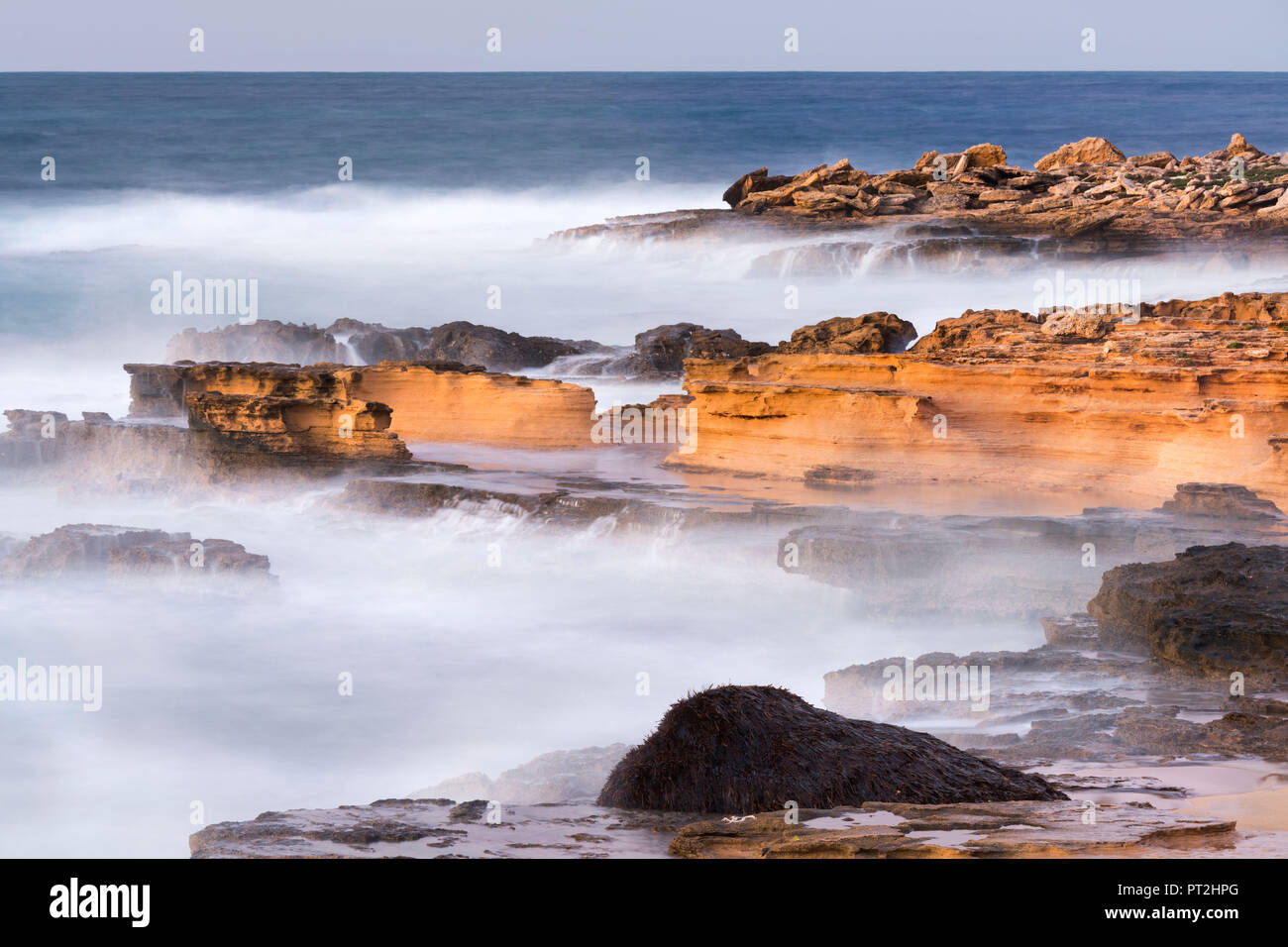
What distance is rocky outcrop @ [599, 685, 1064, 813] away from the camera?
5258mm

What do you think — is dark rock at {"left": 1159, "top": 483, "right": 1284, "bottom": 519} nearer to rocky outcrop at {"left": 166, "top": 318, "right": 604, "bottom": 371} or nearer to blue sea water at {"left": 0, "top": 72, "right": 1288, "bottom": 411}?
rocky outcrop at {"left": 166, "top": 318, "right": 604, "bottom": 371}

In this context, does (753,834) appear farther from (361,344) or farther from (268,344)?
(268,344)

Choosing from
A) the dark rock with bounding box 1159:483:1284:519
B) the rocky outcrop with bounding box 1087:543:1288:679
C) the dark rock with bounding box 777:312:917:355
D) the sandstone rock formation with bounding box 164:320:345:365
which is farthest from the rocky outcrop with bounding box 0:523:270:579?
the sandstone rock formation with bounding box 164:320:345:365

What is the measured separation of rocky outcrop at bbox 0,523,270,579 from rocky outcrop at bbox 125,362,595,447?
4.02 metres

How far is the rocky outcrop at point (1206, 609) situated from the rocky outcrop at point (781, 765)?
367 centimetres

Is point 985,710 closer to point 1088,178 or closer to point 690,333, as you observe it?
point 690,333

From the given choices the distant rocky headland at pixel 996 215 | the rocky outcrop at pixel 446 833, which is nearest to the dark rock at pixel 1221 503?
the rocky outcrop at pixel 446 833

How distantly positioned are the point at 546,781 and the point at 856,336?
41.5ft

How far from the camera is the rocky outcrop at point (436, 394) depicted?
18484mm

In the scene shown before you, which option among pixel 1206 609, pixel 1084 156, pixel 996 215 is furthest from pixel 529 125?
pixel 1206 609

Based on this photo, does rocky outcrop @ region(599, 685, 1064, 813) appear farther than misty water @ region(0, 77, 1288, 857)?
No

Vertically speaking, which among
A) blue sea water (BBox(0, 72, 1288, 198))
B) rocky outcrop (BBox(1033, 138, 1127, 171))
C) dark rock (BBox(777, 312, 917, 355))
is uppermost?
blue sea water (BBox(0, 72, 1288, 198))

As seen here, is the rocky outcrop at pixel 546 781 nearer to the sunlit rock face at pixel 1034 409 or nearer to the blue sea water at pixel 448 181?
the sunlit rock face at pixel 1034 409

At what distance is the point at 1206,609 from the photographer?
9070 millimetres
